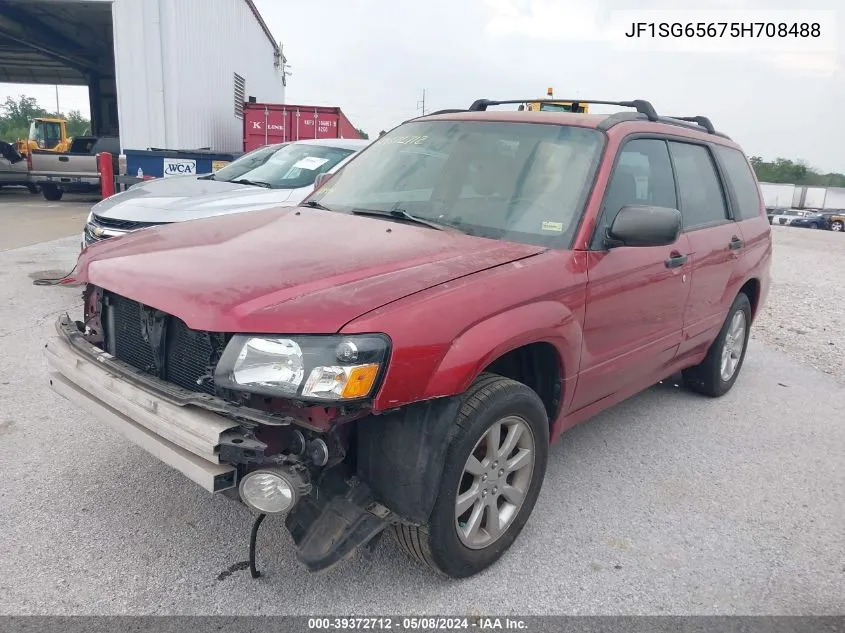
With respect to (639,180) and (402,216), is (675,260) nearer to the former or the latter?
(639,180)

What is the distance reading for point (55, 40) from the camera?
23328 mm

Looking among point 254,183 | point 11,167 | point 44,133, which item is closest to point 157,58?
point 11,167

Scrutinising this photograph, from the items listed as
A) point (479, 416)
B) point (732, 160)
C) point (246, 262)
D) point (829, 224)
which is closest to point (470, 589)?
point (479, 416)

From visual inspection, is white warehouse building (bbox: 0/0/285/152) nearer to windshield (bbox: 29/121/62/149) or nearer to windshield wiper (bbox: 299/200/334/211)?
windshield (bbox: 29/121/62/149)

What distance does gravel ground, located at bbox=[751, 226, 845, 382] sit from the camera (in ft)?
21.9

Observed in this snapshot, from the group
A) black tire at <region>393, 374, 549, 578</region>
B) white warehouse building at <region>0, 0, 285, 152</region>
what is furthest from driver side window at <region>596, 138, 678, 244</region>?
white warehouse building at <region>0, 0, 285, 152</region>

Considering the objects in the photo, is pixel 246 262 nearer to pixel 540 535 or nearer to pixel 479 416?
pixel 479 416

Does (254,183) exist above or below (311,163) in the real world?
below

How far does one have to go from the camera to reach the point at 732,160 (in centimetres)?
486

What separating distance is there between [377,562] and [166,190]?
5.39m

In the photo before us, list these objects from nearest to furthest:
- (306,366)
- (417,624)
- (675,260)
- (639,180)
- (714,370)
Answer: (306,366)
(417,624)
(639,180)
(675,260)
(714,370)

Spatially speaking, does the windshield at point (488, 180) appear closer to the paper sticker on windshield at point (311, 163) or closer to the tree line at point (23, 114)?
the paper sticker on windshield at point (311, 163)

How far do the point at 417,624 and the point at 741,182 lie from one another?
398 cm

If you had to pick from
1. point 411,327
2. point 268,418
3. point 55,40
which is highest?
point 55,40
